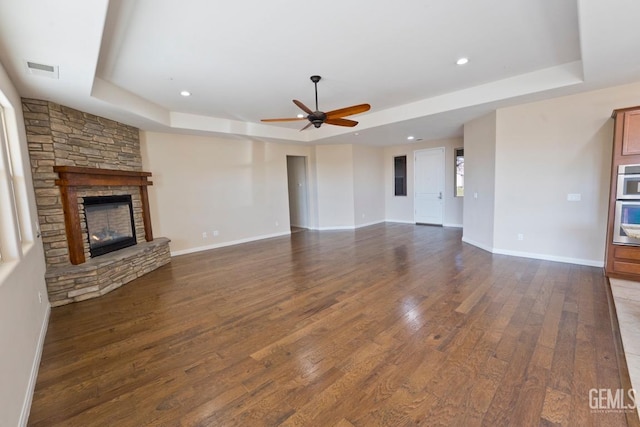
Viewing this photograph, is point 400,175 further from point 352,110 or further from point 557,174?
point 352,110

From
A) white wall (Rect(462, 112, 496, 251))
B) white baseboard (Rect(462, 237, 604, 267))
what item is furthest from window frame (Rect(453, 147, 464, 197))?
white baseboard (Rect(462, 237, 604, 267))

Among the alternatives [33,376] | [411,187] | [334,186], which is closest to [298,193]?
[334,186]

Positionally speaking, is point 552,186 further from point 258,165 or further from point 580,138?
point 258,165

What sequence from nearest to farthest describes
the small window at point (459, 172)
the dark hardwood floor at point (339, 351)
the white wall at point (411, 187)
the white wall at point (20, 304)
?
the white wall at point (20, 304)
the dark hardwood floor at point (339, 351)
the small window at point (459, 172)
the white wall at point (411, 187)

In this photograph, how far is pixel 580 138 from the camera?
3.99 meters

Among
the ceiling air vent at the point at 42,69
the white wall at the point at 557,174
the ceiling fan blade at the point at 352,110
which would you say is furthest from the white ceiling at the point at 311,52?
the ceiling fan blade at the point at 352,110

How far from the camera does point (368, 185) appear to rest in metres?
8.59

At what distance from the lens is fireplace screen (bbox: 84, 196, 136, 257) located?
4043 millimetres

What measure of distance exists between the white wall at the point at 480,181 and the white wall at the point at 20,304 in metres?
5.97

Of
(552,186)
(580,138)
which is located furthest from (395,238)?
(580,138)

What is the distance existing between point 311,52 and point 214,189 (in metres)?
4.05

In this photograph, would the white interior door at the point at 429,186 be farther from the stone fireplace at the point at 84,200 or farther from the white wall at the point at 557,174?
the stone fireplace at the point at 84,200

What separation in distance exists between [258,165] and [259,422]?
19.5 ft

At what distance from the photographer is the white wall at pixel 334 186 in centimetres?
796
